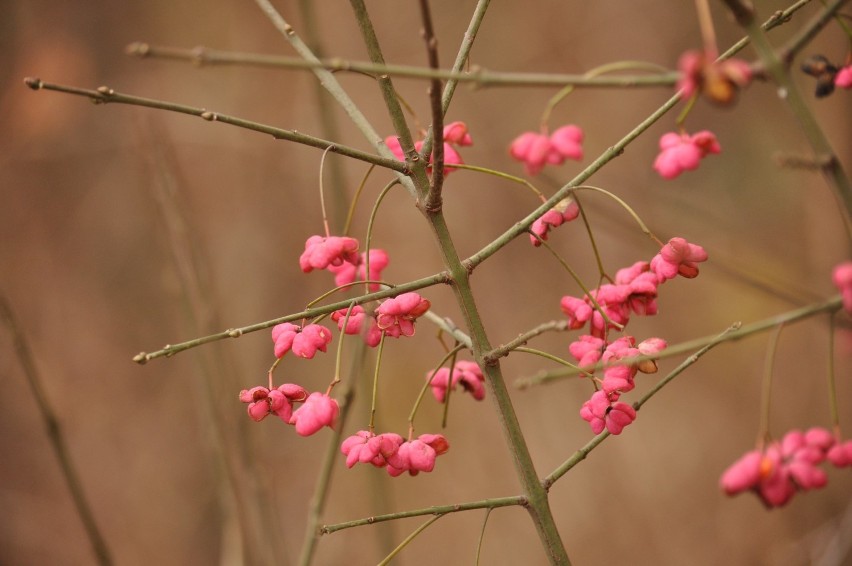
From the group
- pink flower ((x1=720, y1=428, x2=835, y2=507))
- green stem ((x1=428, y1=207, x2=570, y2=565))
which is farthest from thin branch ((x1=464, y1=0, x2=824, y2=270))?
pink flower ((x1=720, y1=428, x2=835, y2=507))

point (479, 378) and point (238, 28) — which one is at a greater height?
point (238, 28)

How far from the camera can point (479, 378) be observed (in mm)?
1114

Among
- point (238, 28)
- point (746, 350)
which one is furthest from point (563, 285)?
point (238, 28)

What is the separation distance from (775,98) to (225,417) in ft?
8.31

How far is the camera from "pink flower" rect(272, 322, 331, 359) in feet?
3.04

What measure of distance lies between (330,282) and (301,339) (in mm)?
2400

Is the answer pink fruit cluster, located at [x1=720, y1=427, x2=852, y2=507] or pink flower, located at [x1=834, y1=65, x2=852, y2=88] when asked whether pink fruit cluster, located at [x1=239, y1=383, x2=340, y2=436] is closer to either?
pink fruit cluster, located at [x1=720, y1=427, x2=852, y2=507]

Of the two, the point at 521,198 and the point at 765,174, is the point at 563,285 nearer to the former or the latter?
the point at 521,198

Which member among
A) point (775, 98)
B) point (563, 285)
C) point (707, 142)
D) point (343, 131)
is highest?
point (343, 131)

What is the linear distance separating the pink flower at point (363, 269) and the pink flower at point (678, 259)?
37 cm

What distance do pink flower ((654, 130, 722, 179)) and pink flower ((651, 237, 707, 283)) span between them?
88 mm

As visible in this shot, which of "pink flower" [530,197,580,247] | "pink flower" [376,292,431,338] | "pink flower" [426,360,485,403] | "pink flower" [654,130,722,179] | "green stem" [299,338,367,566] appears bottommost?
"green stem" [299,338,367,566]

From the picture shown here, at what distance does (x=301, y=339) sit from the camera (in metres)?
0.93

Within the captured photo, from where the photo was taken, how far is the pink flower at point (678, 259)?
947mm
